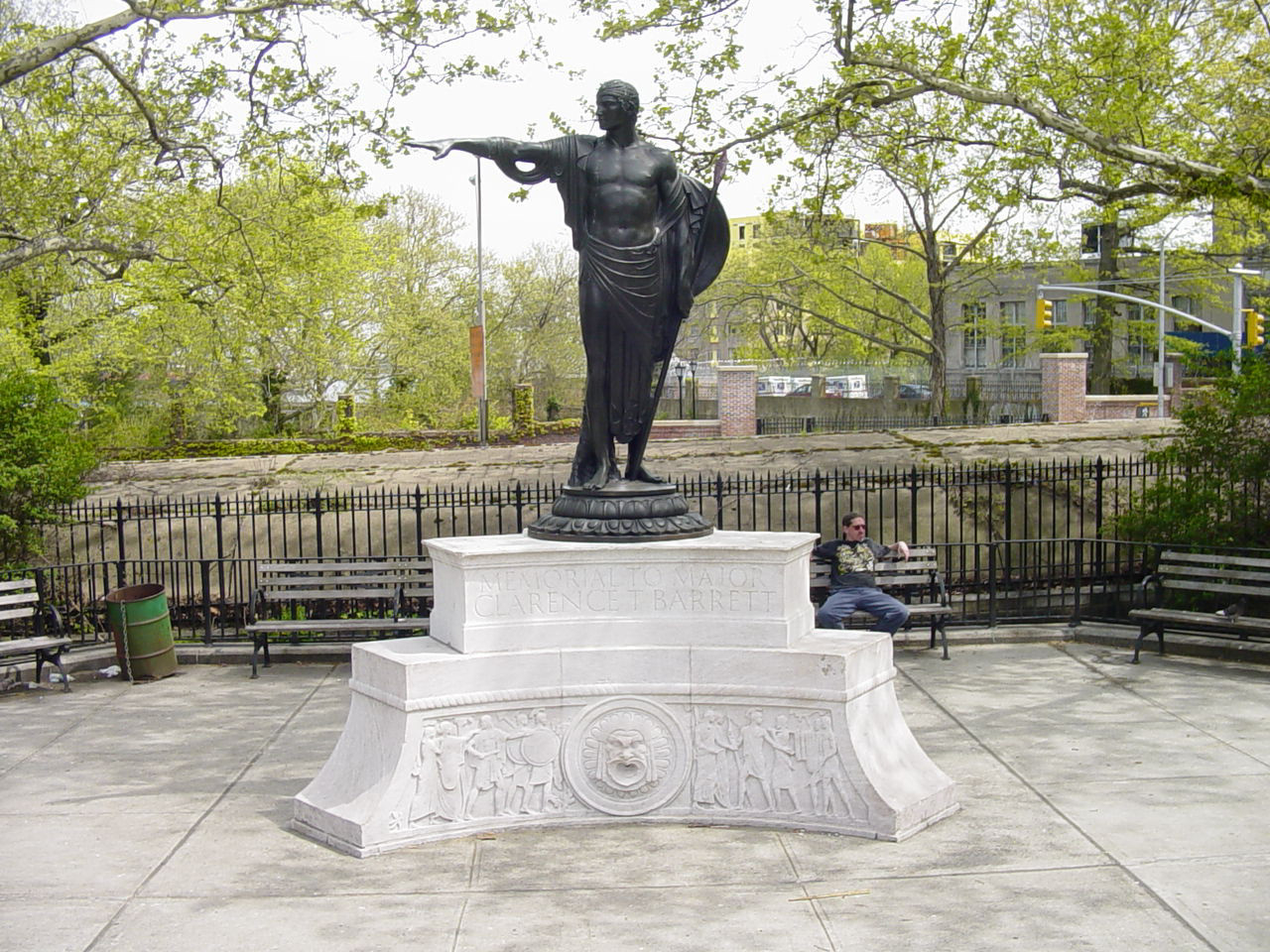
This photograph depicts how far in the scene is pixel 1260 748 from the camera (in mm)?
8719

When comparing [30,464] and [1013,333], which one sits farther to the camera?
[1013,333]

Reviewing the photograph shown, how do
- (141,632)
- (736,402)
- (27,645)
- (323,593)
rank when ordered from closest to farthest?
(27,645), (141,632), (323,593), (736,402)

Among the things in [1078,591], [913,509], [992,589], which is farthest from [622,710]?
[913,509]

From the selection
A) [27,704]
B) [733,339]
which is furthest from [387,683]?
[733,339]

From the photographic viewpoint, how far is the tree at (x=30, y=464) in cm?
1284

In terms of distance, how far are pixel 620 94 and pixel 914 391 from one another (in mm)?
41787

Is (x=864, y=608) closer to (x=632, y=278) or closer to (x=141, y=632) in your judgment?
(x=632, y=278)

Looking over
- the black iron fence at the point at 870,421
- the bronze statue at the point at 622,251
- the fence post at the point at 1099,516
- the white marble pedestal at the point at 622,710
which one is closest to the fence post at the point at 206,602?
the white marble pedestal at the point at 622,710

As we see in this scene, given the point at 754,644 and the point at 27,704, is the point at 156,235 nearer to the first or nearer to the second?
the point at 27,704

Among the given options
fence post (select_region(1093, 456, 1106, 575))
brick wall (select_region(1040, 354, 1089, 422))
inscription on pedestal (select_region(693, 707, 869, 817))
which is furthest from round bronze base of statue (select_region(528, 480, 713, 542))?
brick wall (select_region(1040, 354, 1089, 422))

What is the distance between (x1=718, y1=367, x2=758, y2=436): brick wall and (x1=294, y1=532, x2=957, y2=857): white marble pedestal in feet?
83.1

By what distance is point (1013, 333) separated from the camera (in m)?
45.2

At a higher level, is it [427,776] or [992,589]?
[992,589]

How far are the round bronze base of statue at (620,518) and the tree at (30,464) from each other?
700cm
